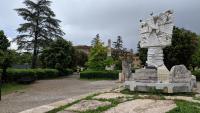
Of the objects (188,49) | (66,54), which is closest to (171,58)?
(188,49)

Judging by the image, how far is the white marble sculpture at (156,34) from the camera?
20406 millimetres

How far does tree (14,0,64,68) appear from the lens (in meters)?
52.9

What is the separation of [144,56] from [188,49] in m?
5.76

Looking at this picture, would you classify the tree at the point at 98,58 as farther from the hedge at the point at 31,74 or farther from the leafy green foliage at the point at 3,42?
the leafy green foliage at the point at 3,42

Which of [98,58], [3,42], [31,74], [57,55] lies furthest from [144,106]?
[57,55]

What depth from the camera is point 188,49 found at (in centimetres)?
4453

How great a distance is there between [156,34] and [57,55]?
30.4 m

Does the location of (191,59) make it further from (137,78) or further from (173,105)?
(173,105)

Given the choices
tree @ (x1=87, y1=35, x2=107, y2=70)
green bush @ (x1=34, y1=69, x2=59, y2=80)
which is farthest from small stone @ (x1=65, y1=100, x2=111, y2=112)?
tree @ (x1=87, y1=35, x2=107, y2=70)

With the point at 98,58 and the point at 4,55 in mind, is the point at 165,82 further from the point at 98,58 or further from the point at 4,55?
the point at 98,58

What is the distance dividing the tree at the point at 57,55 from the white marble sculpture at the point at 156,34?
29.0m

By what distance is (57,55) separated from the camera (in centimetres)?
4944

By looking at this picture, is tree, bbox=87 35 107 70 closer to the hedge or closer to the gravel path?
the hedge

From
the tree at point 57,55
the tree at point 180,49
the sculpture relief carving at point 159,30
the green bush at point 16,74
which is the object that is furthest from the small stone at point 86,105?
the tree at point 57,55
